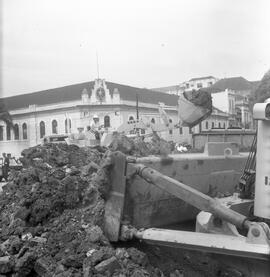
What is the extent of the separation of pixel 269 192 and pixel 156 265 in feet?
3.49

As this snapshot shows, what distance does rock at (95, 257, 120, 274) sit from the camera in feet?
8.84

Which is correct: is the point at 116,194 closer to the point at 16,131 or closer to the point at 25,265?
the point at 25,265

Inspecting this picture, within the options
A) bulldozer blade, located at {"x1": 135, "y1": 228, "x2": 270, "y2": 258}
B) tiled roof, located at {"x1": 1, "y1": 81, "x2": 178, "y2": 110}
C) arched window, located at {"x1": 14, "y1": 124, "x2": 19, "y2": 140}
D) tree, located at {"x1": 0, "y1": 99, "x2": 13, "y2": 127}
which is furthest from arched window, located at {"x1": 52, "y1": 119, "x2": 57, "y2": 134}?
bulldozer blade, located at {"x1": 135, "y1": 228, "x2": 270, "y2": 258}

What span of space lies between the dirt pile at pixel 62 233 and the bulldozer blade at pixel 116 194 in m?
0.05

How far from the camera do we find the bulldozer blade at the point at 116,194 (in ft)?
9.55

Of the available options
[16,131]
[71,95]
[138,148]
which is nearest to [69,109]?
[71,95]

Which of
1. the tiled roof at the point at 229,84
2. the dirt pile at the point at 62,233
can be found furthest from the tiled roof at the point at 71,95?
the dirt pile at the point at 62,233

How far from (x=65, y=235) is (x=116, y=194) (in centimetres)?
54

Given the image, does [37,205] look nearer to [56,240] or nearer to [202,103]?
[56,240]

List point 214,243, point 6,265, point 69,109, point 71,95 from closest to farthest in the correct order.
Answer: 1. point 214,243
2. point 6,265
3. point 69,109
4. point 71,95

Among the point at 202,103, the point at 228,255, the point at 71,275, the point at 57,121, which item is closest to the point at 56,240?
the point at 71,275

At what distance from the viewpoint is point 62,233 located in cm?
319

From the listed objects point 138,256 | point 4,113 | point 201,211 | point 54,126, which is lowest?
point 138,256

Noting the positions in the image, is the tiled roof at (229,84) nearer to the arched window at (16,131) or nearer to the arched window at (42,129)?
the arched window at (16,131)
